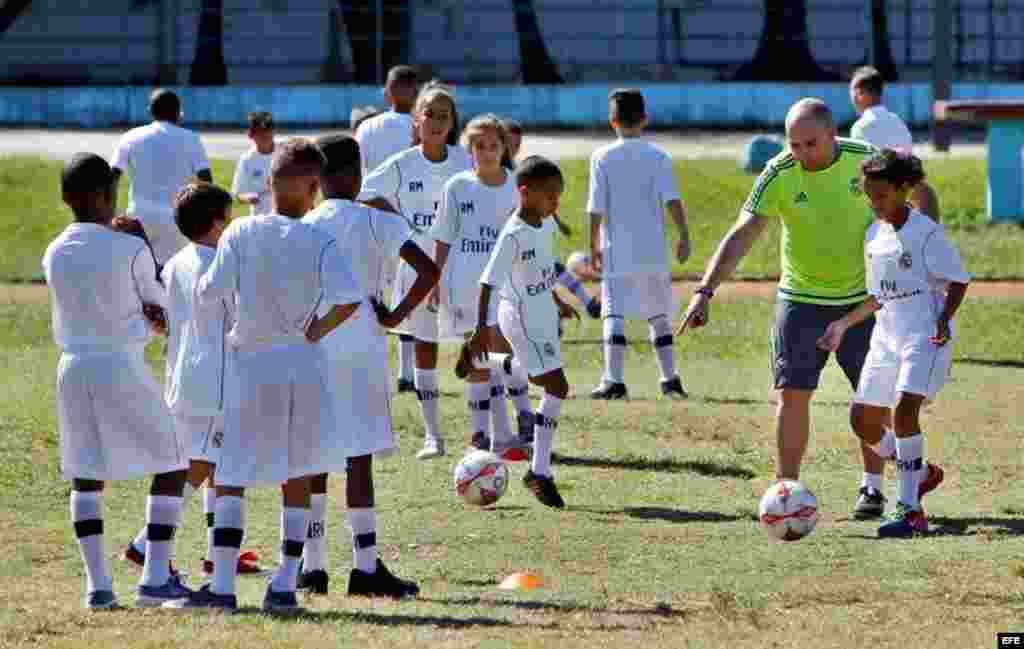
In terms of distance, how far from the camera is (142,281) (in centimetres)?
895

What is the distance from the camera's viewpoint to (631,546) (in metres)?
10.6

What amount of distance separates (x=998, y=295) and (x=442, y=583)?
42.3 ft

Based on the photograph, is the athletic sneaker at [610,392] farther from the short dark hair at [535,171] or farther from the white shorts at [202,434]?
the white shorts at [202,434]

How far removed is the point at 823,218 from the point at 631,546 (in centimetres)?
191

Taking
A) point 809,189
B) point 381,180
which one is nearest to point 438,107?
point 381,180

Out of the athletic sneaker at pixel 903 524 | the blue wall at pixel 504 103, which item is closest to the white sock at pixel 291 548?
the athletic sneaker at pixel 903 524

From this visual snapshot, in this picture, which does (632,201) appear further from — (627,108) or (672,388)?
(672,388)

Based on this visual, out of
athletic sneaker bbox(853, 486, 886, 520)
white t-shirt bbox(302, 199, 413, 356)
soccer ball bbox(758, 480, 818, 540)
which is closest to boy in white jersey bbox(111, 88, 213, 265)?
athletic sneaker bbox(853, 486, 886, 520)

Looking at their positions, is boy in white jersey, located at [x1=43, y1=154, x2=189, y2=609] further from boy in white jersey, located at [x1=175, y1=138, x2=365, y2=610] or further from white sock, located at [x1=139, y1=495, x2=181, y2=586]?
boy in white jersey, located at [x1=175, y1=138, x2=365, y2=610]

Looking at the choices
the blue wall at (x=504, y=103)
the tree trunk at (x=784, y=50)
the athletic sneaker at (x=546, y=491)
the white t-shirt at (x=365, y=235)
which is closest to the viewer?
the white t-shirt at (x=365, y=235)

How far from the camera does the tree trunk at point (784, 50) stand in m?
37.2

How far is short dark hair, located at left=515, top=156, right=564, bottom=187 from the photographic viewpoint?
37.7ft

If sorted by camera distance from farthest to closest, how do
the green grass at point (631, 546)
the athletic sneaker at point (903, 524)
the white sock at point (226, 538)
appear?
the athletic sneaker at point (903, 524)
the white sock at point (226, 538)
the green grass at point (631, 546)

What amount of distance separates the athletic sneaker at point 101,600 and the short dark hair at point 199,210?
5.06ft
